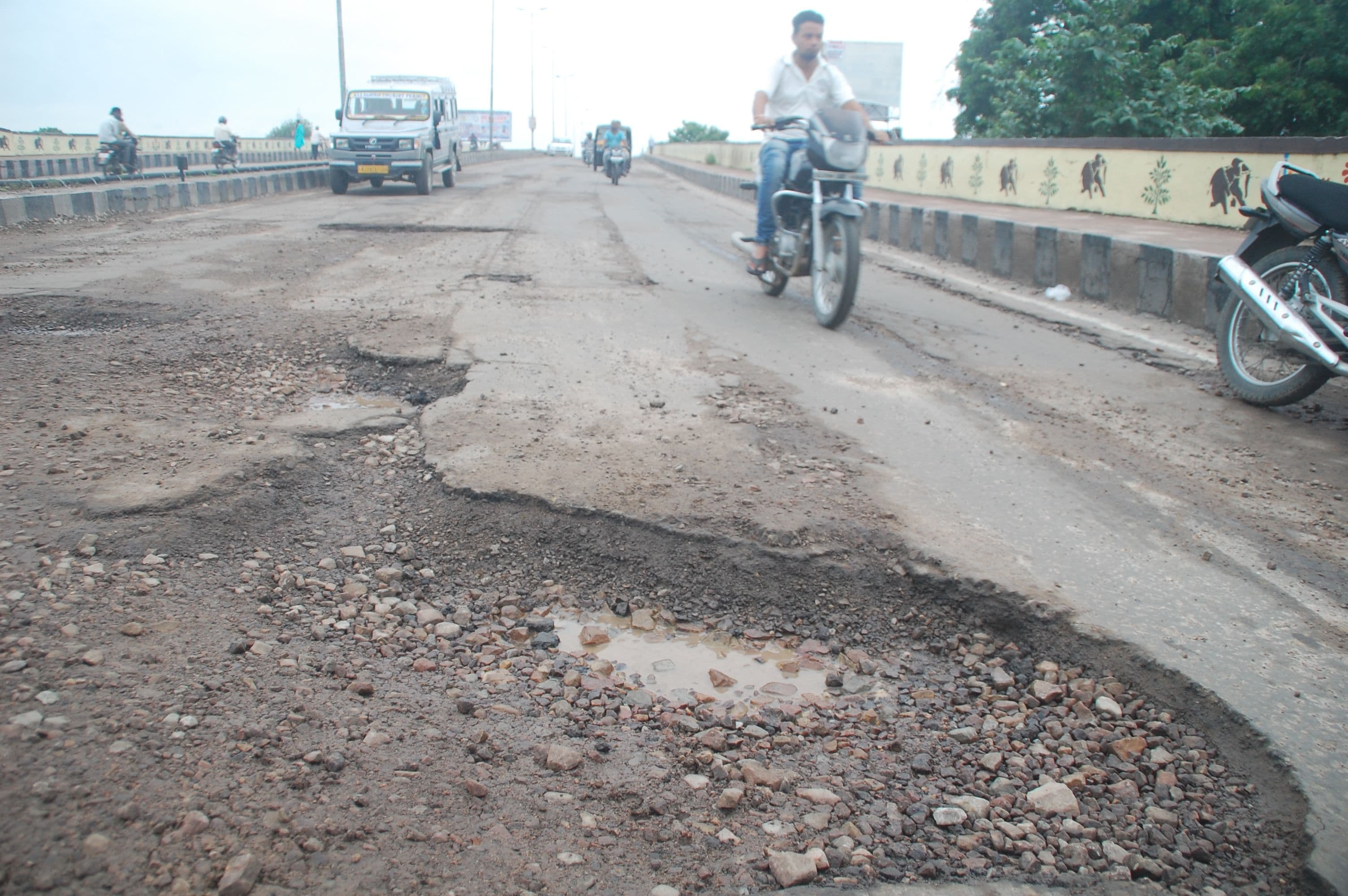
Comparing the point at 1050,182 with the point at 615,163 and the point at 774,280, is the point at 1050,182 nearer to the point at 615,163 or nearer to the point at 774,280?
the point at 774,280

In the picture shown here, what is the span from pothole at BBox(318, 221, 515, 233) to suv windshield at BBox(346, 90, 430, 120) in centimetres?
796

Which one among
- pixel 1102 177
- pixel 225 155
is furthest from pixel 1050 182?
pixel 225 155

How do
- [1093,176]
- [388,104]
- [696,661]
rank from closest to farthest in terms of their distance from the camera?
1. [696,661]
2. [1093,176]
3. [388,104]

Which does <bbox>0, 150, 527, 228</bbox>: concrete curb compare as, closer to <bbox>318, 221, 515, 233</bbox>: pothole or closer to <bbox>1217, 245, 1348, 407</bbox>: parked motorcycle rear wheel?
<bbox>318, 221, 515, 233</bbox>: pothole

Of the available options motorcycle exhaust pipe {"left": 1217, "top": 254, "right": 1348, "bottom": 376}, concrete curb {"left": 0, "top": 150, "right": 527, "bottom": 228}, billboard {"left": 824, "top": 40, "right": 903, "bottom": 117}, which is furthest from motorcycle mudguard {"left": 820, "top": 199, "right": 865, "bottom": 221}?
billboard {"left": 824, "top": 40, "right": 903, "bottom": 117}

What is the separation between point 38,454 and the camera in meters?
3.04

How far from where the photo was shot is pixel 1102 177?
1257cm

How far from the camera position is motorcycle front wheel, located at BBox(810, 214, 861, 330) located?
558cm

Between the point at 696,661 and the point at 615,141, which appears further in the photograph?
the point at 615,141

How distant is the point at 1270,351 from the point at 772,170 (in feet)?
10.4

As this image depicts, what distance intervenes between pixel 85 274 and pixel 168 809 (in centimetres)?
638

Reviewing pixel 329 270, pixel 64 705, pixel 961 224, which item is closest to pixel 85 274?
pixel 329 270

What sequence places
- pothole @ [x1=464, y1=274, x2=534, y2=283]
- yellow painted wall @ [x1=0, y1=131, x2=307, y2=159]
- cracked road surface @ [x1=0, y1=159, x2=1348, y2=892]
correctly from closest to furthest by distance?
cracked road surface @ [x1=0, y1=159, x2=1348, y2=892], pothole @ [x1=464, y1=274, x2=534, y2=283], yellow painted wall @ [x1=0, y1=131, x2=307, y2=159]

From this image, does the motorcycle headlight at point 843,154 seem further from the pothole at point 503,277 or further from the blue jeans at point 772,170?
the pothole at point 503,277
